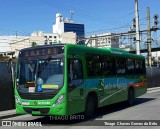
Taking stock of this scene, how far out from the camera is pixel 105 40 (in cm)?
7494

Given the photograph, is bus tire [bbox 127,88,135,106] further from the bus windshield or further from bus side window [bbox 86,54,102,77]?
the bus windshield

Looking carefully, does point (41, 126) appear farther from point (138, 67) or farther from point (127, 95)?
point (138, 67)

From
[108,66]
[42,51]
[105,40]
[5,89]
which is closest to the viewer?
[42,51]

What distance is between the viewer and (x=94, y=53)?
14594 mm

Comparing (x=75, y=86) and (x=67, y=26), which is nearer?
(x=75, y=86)

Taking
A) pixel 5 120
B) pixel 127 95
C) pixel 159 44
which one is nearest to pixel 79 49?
pixel 5 120

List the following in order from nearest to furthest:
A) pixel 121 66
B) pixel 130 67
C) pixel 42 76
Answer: pixel 42 76 < pixel 121 66 < pixel 130 67

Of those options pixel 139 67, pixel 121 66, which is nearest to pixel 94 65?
pixel 121 66

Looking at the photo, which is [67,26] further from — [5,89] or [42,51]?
[42,51]

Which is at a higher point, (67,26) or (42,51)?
(67,26)

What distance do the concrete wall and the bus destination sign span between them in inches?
151

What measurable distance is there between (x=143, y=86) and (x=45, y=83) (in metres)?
10.0

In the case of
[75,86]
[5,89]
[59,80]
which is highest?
[59,80]

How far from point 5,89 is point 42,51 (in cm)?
484
